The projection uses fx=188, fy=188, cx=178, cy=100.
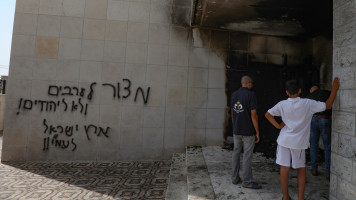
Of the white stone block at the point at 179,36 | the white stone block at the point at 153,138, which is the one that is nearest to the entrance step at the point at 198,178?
the white stone block at the point at 153,138

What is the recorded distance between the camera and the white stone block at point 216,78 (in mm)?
5293

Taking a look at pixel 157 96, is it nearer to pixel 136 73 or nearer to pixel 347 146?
pixel 136 73

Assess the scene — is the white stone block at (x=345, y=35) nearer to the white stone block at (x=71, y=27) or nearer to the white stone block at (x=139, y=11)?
the white stone block at (x=139, y=11)

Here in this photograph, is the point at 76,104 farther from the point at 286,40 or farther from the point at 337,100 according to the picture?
the point at 286,40

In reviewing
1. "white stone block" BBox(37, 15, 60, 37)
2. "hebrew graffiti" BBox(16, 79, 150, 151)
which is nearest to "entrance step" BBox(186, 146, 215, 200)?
"hebrew graffiti" BBox(16, 79, 150, 151)

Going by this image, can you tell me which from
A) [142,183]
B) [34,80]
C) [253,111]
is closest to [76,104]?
[34,80]

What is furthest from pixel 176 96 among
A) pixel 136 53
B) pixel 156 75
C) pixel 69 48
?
pixel 69 48

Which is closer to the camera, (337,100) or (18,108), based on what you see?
(337,100)

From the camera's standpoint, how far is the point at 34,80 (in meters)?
4.82

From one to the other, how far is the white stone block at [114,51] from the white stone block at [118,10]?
709mm

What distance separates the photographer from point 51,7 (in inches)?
194

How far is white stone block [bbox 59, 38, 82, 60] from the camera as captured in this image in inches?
194

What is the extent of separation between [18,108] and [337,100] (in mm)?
6568

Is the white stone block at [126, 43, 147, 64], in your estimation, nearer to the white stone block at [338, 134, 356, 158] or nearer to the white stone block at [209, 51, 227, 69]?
the white stone block at [209, 51, 227, 69]
